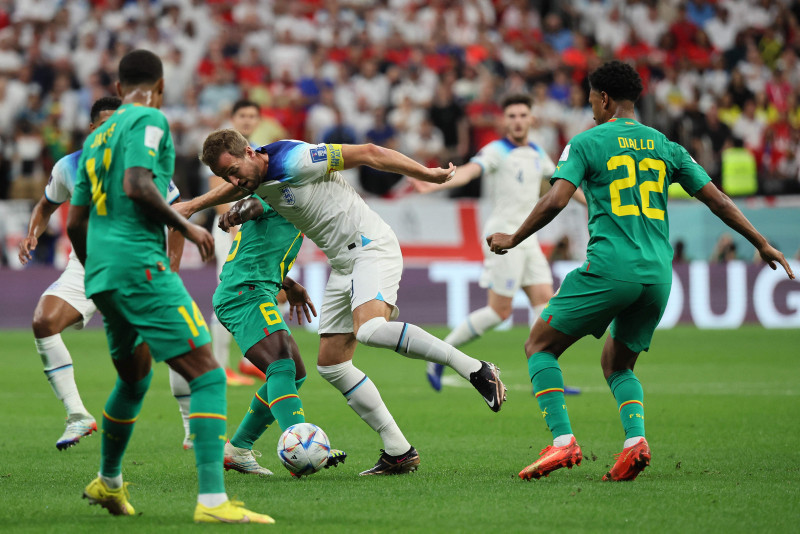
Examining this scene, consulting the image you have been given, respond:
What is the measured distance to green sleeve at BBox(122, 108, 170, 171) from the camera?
4.93 meters

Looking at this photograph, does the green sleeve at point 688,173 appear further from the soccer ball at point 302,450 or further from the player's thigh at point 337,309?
the soccer ball at point 302,450

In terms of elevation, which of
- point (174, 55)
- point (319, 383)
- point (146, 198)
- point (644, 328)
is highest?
point (174, 55)

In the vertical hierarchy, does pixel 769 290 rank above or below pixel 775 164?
below

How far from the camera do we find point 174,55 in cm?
2089

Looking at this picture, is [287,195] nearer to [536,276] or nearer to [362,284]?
[362,284]

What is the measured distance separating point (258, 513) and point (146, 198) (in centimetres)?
163

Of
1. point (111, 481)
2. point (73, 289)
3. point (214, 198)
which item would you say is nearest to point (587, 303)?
point (214, 198)

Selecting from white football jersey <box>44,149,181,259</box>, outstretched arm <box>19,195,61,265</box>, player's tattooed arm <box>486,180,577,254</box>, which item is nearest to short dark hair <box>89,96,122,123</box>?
white football jersey <box>44,149,181,259</box>

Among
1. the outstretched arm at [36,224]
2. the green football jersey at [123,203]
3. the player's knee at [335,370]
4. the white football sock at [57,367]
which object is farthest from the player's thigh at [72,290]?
the green football jersey at [123,203]

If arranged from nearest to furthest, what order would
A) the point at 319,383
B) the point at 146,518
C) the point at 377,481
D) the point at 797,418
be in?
the point at 146,518
the point at 377,481
the point at 797,418
the point at 319,383

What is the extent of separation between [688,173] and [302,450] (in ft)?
9.26

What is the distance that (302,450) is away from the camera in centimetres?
636

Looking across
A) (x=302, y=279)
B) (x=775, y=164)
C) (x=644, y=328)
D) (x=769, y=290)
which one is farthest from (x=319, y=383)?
(x=775, y=164)

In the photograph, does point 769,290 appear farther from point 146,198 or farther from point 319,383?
point 146,198
